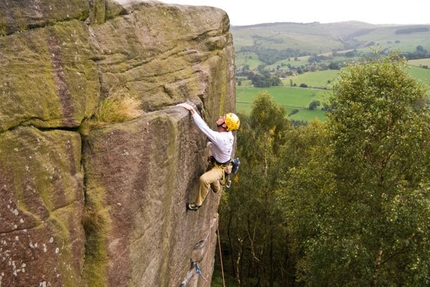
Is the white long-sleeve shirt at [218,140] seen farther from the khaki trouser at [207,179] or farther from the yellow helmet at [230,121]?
the khaki trouser at [207,179]

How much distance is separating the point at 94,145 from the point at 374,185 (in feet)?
47.5

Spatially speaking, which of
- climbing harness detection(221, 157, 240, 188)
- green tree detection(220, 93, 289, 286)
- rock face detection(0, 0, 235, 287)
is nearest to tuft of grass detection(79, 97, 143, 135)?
rock face detection(0, 0, 235, 287)

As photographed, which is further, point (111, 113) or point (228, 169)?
point (228, 169)

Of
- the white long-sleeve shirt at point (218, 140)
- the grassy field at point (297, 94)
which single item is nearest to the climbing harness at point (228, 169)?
the white long-sleeve shirt at point (218, 140)

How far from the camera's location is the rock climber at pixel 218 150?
1069 centimetres

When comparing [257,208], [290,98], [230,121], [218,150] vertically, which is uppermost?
[230,121]

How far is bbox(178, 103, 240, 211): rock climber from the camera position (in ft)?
35.1

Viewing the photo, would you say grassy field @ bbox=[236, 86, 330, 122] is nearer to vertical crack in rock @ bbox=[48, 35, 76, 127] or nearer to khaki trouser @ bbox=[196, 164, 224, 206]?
khaki trouser @ bbox=[196, 164, 224, 206]

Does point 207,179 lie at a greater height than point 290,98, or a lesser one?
greater

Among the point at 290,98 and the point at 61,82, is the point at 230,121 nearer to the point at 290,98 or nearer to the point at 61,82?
the point at 61,82

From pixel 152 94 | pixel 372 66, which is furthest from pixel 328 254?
pixel 152 94

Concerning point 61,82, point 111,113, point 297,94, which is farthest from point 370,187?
point 297,94

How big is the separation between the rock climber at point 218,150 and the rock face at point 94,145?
1.05 feet

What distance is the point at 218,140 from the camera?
1069cm
